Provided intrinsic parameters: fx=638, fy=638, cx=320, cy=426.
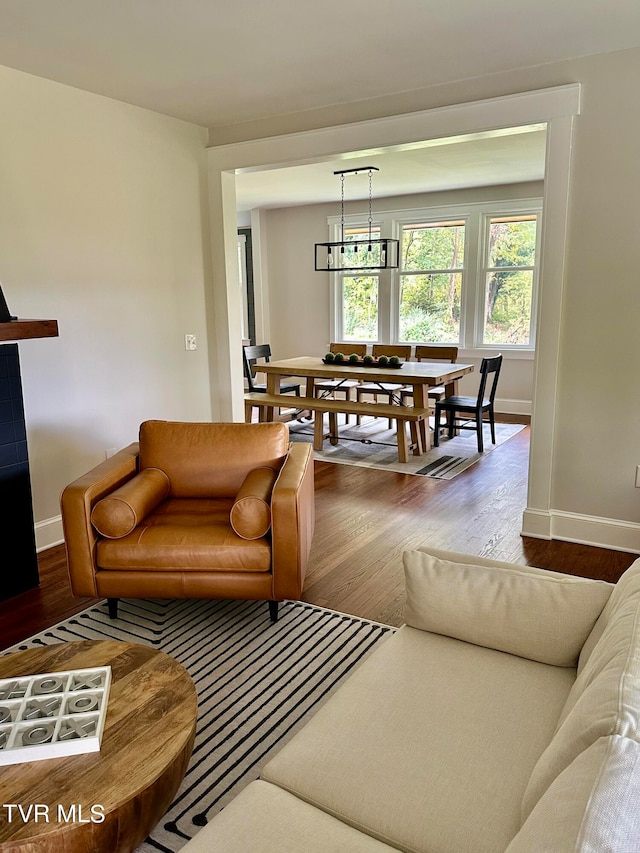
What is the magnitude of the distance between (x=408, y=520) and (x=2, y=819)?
306cm

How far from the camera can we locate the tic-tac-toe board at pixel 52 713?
1.44m

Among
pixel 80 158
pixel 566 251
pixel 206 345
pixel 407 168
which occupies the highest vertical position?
pixel 407 168

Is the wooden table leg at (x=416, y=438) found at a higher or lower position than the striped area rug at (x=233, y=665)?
higher

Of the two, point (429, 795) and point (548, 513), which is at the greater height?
point (429, 795)

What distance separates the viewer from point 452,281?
7977 millimetres

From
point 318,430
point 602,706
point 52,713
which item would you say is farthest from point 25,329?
point 318,430

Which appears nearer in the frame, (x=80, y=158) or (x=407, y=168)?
(x=80, y=158)

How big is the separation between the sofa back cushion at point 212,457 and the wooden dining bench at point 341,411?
87.5 inches

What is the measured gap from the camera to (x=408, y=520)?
4090mm

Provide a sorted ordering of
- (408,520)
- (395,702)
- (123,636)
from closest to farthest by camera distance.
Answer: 1. (395,702)
2. (123,636)
3. (408,520)

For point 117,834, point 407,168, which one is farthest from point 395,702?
point 407,168

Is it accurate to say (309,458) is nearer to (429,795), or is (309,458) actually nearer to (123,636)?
(123,636)

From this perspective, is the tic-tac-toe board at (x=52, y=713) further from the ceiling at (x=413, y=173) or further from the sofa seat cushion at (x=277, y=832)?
the ceiling at (x=413, y=173)

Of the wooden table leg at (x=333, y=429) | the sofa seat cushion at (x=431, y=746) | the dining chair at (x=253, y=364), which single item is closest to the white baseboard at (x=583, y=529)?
the sofa seat cushion at (x=431, y=746)
